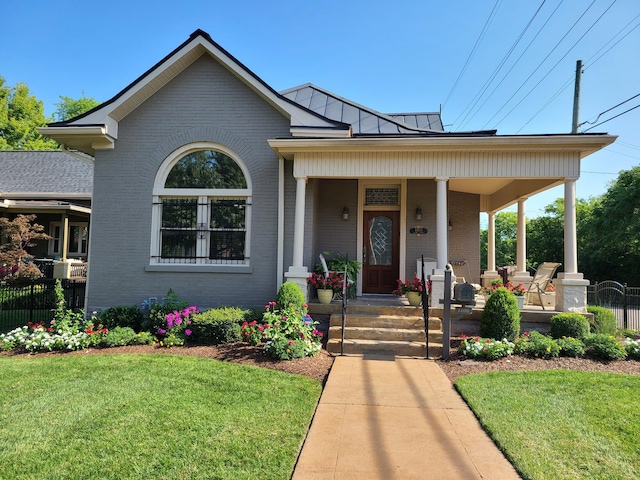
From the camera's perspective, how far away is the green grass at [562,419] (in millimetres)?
2936

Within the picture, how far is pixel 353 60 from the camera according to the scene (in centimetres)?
1216

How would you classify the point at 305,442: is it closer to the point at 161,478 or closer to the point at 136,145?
the point at 161,478

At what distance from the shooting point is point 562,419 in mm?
3744

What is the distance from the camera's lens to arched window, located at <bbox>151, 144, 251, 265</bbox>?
320 inches

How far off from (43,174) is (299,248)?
17655 mm

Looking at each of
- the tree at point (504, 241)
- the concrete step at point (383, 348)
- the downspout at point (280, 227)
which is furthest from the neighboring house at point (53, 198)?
the tree at point (504, 241)

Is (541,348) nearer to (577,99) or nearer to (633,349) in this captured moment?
(633,349)

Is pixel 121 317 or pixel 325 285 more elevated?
pixel 325 285

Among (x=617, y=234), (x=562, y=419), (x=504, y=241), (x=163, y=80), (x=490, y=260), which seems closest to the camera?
(x=562, y=419)

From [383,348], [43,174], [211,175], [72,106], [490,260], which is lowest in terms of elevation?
[383,348]

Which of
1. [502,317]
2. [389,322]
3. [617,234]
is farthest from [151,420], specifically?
[617,234]

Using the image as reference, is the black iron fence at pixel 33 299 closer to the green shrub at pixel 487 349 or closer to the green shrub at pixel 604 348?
the green shrub at pixel 487 349

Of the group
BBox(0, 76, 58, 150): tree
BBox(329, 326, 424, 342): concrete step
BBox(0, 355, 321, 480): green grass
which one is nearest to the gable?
BBox(329, 326, 424, 342): concrete step

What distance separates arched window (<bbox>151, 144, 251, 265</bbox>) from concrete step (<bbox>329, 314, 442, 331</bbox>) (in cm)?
274
